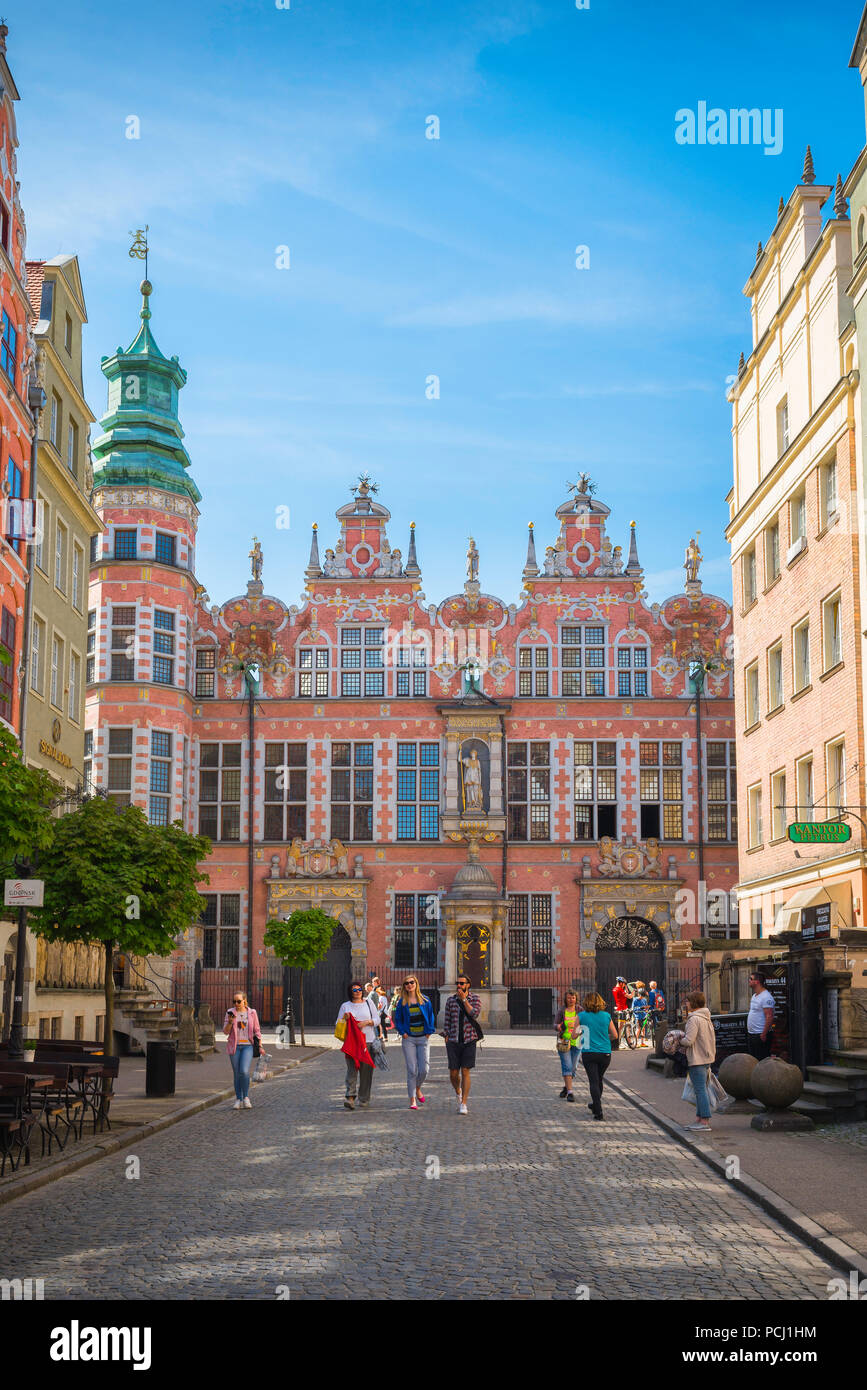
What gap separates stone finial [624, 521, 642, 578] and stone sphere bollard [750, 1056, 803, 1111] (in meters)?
34.6

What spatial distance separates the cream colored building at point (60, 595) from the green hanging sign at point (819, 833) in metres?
13.9

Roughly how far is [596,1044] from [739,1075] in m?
2.05

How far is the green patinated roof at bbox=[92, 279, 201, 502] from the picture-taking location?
50.4 m

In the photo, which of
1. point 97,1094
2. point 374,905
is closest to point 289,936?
point 374,905

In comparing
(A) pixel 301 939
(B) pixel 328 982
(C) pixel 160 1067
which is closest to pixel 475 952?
(B) pixel 328 982

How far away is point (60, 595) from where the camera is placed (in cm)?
3297

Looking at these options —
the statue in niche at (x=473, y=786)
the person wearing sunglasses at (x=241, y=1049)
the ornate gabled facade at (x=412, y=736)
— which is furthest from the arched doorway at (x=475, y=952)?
the person wearing sunglasses at (x=241, y=1049)

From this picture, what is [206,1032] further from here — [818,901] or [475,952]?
[818,901]

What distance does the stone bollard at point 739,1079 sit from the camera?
67.1 feet

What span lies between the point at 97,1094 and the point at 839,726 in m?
17.4

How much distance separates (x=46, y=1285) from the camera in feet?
29.5

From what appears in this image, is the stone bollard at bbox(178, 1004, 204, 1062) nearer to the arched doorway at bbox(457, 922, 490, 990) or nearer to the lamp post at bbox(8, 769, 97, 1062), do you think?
the lamp post at bbox(8, 769, 97, 1062)

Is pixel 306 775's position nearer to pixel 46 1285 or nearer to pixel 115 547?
pixel 115 547

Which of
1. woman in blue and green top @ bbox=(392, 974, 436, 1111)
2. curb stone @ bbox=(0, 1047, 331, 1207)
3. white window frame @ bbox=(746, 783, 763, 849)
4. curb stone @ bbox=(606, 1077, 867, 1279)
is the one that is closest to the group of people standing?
woman in blue and green top @ bbox=(392, 974, 436, 1111)
